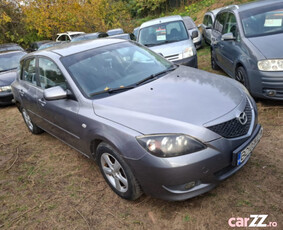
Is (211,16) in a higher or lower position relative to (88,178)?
higher

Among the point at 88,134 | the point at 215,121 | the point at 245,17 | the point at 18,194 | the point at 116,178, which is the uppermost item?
the point at 245,17

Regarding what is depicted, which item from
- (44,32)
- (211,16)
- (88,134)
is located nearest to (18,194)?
(88,134)

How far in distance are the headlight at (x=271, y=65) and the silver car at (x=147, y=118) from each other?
1.21 m

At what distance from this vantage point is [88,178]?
3.49 m

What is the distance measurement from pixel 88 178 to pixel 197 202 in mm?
1525

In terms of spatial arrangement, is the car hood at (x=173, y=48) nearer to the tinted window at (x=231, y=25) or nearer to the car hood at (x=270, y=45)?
the tinted window at (x=231, y=25)

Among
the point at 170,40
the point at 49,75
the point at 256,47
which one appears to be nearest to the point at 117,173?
the point at 49,75

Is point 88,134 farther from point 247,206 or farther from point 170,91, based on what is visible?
point 247,206

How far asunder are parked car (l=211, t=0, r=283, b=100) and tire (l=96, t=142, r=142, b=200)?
2.84m

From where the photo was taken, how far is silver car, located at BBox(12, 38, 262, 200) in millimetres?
2328

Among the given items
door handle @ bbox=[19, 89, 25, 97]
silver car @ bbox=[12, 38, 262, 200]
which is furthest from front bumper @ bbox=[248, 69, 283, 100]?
door handle @ bbox=[19, 89, 25, 97]

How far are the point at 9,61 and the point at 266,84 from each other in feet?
27.1

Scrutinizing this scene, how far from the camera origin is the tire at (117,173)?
2619mm

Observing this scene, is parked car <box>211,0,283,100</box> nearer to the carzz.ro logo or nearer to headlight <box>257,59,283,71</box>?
headlight <box>257,59,283,71</box>
